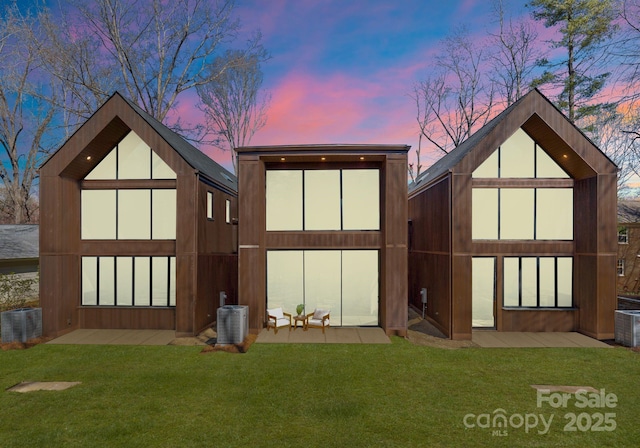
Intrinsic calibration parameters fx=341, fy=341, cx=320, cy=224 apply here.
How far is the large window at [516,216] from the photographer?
12.6 metres

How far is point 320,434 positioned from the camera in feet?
19.1

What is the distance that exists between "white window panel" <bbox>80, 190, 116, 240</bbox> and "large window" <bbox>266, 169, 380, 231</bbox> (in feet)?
19.4

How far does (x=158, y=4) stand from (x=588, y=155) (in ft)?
86.2

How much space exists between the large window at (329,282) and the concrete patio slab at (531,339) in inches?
148

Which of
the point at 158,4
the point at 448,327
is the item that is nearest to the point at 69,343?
the point at 448,327

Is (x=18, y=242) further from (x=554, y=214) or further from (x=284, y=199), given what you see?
(x=554, y=214)

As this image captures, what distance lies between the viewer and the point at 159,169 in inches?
503

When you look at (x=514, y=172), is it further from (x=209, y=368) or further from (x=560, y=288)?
(x=209, y=368)

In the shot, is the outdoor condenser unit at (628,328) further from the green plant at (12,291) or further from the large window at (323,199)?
the green plant at (12,291)

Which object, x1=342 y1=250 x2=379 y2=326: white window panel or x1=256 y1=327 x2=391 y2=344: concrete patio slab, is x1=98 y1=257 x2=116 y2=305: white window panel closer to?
x1=256 y1=327 x2=391 y2=344: concrete patio slab

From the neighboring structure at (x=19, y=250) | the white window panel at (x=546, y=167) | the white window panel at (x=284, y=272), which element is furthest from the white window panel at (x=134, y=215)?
the white window panel at (x=546, y=167)

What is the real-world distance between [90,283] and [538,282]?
660 inches

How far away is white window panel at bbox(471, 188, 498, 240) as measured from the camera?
41.3ft

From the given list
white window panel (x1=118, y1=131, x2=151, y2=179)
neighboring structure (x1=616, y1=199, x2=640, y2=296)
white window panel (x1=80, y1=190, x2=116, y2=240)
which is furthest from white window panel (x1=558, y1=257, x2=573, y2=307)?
white window panel (x1=80, y1=190, x2=116, y2=240)
